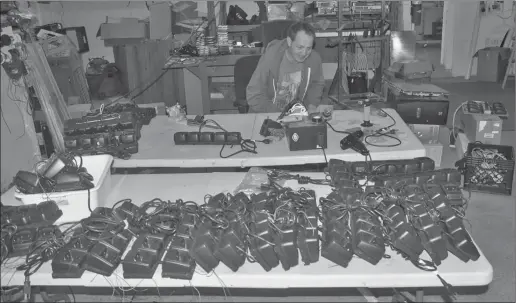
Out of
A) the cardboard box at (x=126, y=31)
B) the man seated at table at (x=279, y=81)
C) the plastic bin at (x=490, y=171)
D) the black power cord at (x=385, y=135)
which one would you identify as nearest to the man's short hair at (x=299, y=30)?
the man seated at table at (x=279, y=81)

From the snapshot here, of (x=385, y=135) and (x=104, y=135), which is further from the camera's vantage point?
(x=385, y=135)

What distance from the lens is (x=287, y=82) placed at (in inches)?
134

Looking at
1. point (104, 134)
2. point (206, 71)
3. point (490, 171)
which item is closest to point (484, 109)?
point (490, 171)

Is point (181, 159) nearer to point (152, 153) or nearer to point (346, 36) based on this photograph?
point (152, 153)

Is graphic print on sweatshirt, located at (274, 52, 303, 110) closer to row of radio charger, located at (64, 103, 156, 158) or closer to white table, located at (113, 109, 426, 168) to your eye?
white table, located at (113, 109, 426, 168)

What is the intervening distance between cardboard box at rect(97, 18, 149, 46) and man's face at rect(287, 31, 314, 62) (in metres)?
3.01

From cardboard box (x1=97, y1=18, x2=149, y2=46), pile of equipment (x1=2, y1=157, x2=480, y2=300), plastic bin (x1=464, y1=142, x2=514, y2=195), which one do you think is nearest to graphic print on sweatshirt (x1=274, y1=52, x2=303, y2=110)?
plastic bin (x1=464, y1=142, x2=514, y2=195)

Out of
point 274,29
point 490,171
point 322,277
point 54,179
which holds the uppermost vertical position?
point 274,29

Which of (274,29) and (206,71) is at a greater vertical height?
(274,29)

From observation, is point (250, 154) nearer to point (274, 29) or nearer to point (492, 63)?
point (274, 29)

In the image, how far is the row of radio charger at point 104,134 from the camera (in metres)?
2.41

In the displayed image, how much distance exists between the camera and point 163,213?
168cm

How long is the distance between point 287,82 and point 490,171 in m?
1.62

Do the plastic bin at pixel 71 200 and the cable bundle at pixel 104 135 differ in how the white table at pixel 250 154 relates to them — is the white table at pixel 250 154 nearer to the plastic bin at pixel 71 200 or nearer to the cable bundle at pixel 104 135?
the cable bundle at pixel 104 135
